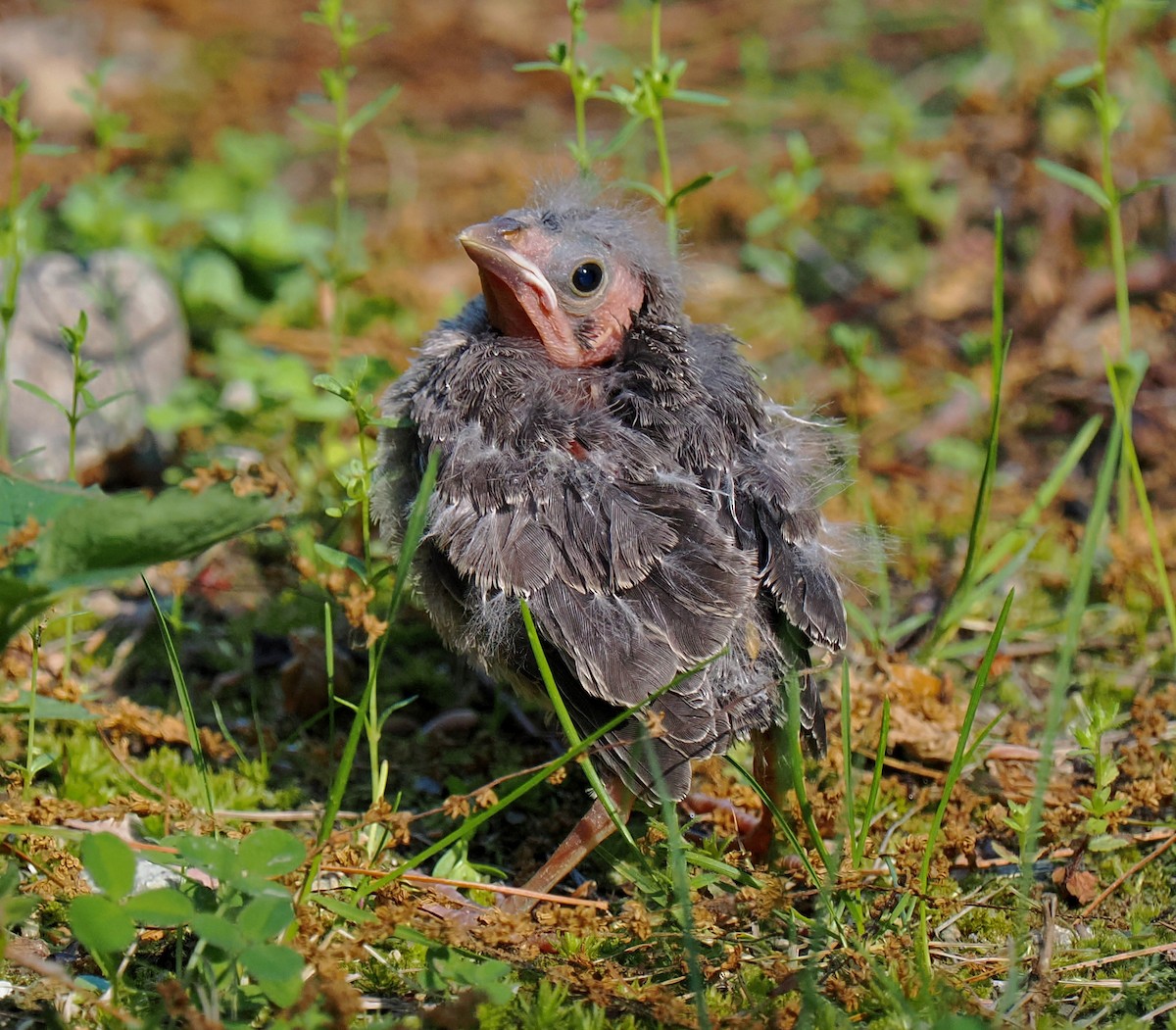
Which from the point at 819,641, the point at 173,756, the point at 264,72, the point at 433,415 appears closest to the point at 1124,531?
the point at 819,641

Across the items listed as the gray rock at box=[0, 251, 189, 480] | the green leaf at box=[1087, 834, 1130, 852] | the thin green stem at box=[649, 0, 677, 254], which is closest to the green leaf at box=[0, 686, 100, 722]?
the gray rock at box=[0, 251, 189, 480]

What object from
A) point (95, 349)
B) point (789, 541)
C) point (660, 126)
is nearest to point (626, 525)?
point (789, 541)

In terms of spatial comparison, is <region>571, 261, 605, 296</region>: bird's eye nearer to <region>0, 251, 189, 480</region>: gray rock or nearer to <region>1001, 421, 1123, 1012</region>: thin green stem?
<region>1001, 421, 1123, 1012</region>: thin green stem

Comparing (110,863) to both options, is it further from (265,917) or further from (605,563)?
(605,563)

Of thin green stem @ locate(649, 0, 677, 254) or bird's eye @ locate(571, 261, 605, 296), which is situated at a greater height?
thin green stem @ locate(649, 0, 677, 254)

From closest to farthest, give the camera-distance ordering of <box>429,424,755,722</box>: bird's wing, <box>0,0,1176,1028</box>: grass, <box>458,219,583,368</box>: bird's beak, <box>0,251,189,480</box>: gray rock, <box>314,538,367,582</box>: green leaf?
<box>0,0,1176,1028</box>: grass, <box>429,424,755,722</box>: bird's wing, <box>314,538,367,582</box>: green leaf, <box>458,219,583,368</box>: bird's beak, <box>0,251,189,480</box>: gray rock

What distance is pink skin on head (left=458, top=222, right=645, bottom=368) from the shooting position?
8.70ft

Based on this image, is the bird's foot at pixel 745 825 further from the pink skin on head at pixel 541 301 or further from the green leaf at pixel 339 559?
the pink skin on head at pixel 541 301

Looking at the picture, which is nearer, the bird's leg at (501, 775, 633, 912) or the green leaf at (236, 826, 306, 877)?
the green leaf at (236, 826, 306, 877)

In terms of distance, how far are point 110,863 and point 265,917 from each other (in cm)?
27

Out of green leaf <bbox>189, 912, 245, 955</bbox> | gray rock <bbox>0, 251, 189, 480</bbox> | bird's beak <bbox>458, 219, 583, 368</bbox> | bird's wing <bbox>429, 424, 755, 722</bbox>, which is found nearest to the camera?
green leaf <bbox>189, 912, 245, 955</bbox>

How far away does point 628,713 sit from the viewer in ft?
7.00

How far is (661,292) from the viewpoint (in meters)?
2.83

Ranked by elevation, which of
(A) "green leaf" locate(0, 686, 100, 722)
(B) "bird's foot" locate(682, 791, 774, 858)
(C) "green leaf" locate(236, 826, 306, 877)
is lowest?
(B) "bird's foot" locate(682, 791, 774, 858)
